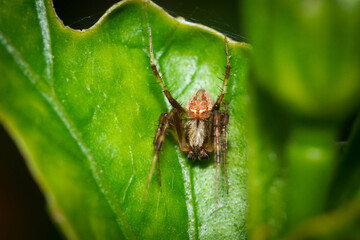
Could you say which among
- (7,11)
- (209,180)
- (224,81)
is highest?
(7,11)

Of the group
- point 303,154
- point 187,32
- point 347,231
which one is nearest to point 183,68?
point 187,32

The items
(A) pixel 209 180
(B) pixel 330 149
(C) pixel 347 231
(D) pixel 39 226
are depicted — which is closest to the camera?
(C) pixel 347 231

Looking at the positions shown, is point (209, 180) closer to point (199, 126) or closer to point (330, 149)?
point (330, 149)

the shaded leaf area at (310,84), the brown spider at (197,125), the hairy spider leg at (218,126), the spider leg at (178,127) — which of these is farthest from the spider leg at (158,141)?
the shaded leaf area at (310,84)

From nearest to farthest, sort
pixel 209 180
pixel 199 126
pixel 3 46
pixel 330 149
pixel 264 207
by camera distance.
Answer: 1. pixel 330 149
2. pixel 264 207
3. pixel 3 46
4. pixel 209 180
5. pixel 199 126

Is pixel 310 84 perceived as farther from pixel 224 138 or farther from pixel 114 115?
pixel 224 138

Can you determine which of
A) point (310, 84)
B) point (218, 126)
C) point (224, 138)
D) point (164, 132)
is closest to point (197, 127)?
point (218, 126)

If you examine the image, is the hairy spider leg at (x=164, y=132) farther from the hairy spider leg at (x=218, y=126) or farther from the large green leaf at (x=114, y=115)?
the hairy spider leg at (x=218, y=126)
